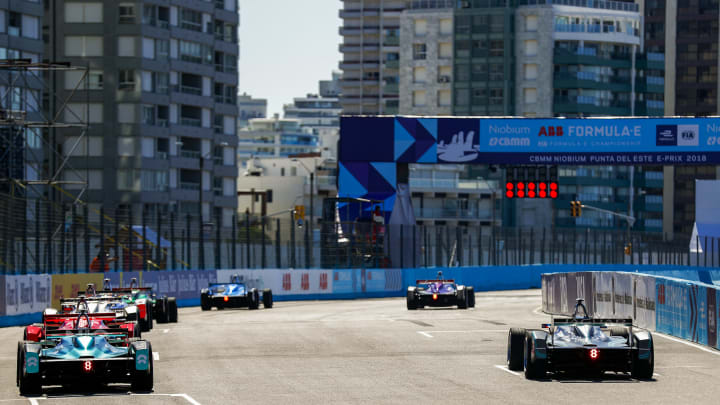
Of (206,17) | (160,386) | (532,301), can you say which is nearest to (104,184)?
(206,17)

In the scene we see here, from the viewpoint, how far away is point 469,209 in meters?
140

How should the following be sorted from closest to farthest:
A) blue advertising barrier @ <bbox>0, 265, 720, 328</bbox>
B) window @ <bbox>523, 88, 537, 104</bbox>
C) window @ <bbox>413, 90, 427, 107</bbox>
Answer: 1. blue advertising barrier @ <bbox>0, 265, 720, 328</bbox>
2. window @ <bbox>523, 88, 537, 104</bbox>
3. window @ <bbox>413, 90, 427, 107</bbox>

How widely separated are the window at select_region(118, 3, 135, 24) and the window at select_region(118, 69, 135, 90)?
11.4ft

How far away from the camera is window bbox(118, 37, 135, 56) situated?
97025 millimetres

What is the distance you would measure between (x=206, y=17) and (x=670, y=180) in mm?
62286

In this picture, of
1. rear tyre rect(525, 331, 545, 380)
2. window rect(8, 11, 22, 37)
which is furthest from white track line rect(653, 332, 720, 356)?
window rect(8, 11, 22, 37)

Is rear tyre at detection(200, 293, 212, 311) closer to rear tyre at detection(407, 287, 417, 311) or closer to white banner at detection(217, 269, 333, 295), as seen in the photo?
white banner at detection(217, 269, 333, 295)

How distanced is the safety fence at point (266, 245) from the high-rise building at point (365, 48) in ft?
323

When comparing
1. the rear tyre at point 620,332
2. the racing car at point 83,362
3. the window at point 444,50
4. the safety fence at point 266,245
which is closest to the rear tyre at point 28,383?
the racing car at point 83,362

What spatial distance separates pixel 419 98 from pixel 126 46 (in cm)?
4823

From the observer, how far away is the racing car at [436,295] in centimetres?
4541

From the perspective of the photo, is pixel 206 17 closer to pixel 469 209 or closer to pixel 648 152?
pixel 469 209

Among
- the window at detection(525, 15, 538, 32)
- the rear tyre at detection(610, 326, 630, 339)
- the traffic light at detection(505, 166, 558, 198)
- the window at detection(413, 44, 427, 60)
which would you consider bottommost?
the rear tyre at detection(610, 326, 630, 339)

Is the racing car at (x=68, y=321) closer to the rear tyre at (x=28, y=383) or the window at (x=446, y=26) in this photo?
the rear tyre at (x=28, y=383)
